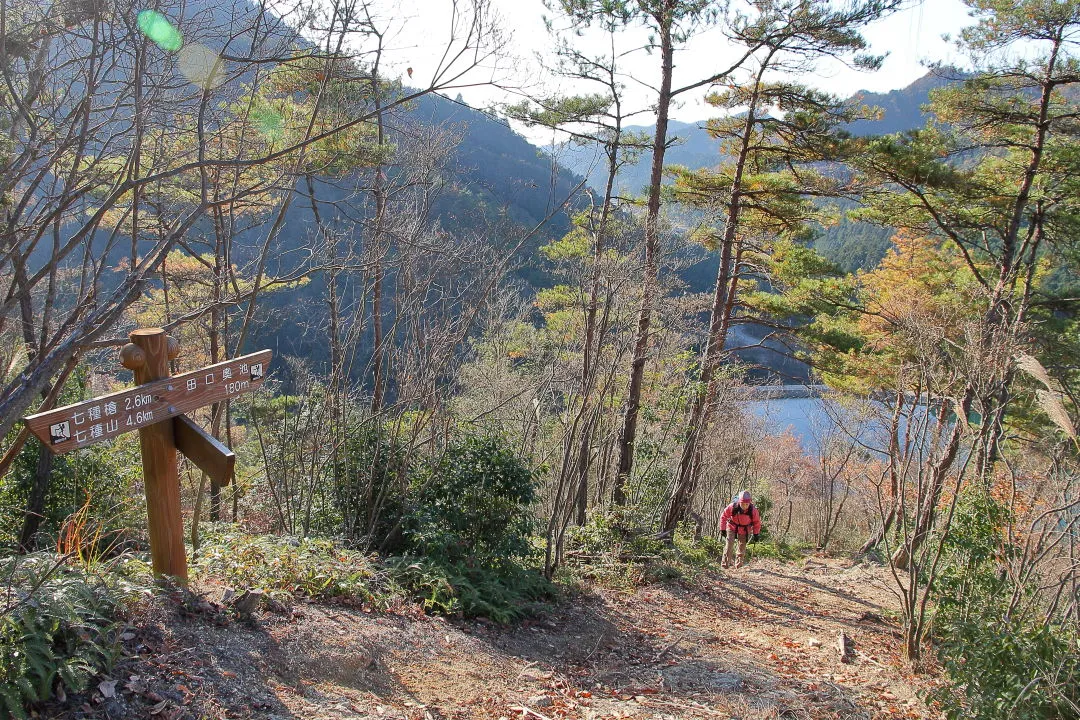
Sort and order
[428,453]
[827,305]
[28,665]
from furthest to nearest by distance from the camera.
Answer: [827,305] < [428,453] < [28,665]

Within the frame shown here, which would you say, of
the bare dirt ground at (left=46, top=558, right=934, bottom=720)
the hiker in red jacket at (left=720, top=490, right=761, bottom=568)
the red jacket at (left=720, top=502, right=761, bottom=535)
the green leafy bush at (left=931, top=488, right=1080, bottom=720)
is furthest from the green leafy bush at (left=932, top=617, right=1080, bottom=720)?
the red jacket at (left=720, top=502, right=761, bottom=535)

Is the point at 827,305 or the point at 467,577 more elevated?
the point at 827,305

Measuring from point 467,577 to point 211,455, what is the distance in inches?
118

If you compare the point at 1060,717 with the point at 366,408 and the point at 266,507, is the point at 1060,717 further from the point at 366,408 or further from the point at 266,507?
the point at 266,507

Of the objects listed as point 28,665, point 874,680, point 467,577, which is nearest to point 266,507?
point 467,577

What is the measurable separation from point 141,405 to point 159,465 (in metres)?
0.43

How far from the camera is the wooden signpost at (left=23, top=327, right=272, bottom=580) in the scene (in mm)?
3039

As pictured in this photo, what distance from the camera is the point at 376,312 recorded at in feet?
29.1

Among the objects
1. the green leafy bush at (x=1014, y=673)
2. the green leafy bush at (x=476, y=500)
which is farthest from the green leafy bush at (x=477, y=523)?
the green leafy bush at (x=1014, y=673)

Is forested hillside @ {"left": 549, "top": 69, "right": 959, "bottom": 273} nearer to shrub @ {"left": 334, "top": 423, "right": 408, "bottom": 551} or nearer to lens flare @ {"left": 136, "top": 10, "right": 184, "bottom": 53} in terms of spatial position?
shrub @ {"left": 334, "top": 423, "right": 408, "bottom": 551}

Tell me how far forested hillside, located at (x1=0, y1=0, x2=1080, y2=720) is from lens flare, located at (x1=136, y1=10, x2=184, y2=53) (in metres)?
0.02

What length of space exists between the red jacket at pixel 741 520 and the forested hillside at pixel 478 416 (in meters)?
0.05

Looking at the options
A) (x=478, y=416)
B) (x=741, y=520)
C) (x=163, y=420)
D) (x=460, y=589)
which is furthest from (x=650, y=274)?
(x=163, y=420)

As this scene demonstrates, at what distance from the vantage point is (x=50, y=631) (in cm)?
279
